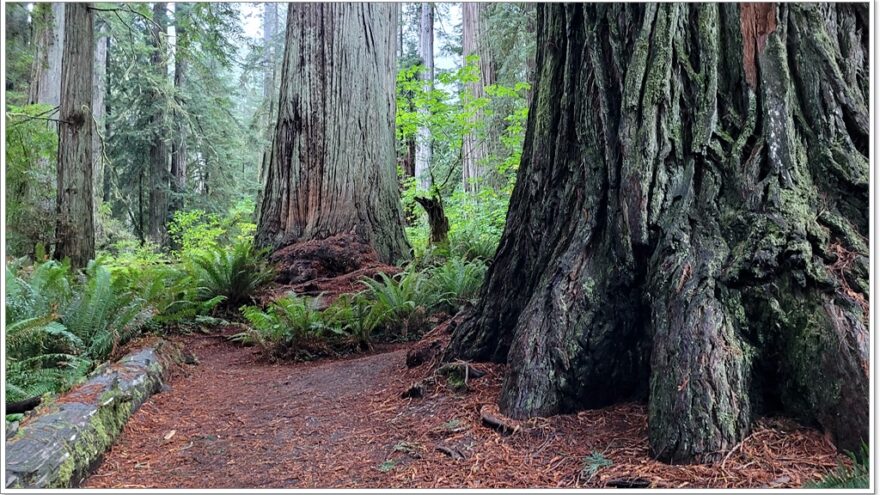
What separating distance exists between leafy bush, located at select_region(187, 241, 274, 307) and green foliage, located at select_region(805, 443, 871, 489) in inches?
221

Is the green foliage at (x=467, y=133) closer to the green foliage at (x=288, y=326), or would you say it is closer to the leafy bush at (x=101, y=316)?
the green foliage at (x=288, y=326)

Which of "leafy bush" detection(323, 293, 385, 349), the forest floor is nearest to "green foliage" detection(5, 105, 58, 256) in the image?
"leafy bush" detection(323, 293, 385, 349)

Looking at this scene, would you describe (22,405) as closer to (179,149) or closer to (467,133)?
(467,133)

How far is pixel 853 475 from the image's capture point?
6.36 ft

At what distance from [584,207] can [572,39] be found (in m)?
1.08

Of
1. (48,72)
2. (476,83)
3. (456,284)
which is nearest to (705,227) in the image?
(456,284)

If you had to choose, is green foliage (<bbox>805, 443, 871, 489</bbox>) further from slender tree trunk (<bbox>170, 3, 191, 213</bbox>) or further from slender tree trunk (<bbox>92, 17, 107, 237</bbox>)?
slender tree trunk (<bbox>170, 3, 191, 213</bbox>)

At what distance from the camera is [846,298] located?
225cm

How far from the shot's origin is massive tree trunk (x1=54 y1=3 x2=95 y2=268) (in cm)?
695

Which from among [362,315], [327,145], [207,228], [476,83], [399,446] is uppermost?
[476,83]

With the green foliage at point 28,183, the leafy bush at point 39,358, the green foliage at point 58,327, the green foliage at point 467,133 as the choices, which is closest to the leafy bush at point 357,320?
the green foliage at point 58,327

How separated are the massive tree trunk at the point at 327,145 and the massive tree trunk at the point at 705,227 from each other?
472 cm

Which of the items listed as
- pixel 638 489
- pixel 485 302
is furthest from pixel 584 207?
pixel 638 489

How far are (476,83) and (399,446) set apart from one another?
571 inches
